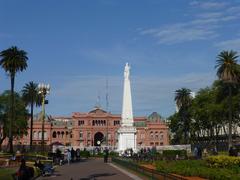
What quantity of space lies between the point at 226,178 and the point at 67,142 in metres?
156

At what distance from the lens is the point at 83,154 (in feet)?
273

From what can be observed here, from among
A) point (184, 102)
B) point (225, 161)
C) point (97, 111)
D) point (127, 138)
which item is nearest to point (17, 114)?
point (127, 138)

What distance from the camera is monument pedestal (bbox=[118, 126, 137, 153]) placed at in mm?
79125

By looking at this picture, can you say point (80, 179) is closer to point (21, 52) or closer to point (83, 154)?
point (21, 52)

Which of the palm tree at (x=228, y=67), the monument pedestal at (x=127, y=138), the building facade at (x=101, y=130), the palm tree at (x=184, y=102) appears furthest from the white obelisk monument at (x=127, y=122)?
the building facade at (x=101, y=130)

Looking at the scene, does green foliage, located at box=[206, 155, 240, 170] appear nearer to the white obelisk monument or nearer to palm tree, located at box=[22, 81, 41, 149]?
the white obelisk monument

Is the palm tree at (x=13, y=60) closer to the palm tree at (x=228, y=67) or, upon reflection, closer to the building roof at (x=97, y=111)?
the palm tree at (x=228, y=67)

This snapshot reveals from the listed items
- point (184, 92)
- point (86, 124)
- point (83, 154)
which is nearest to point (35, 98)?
point (83, 154)

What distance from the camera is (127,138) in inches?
3189

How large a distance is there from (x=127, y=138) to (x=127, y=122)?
434 centimetres

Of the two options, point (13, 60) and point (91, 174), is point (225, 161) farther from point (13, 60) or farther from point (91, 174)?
point (13, 60)

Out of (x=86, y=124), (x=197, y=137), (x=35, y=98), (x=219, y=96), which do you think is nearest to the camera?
(x=219, y=96)

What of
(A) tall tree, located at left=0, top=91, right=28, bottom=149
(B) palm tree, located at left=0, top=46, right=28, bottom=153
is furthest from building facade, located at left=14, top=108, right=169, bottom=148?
(B) palm tree, located at left=0, top=46, right=28, bottom=153

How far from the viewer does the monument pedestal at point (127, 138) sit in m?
79.1
